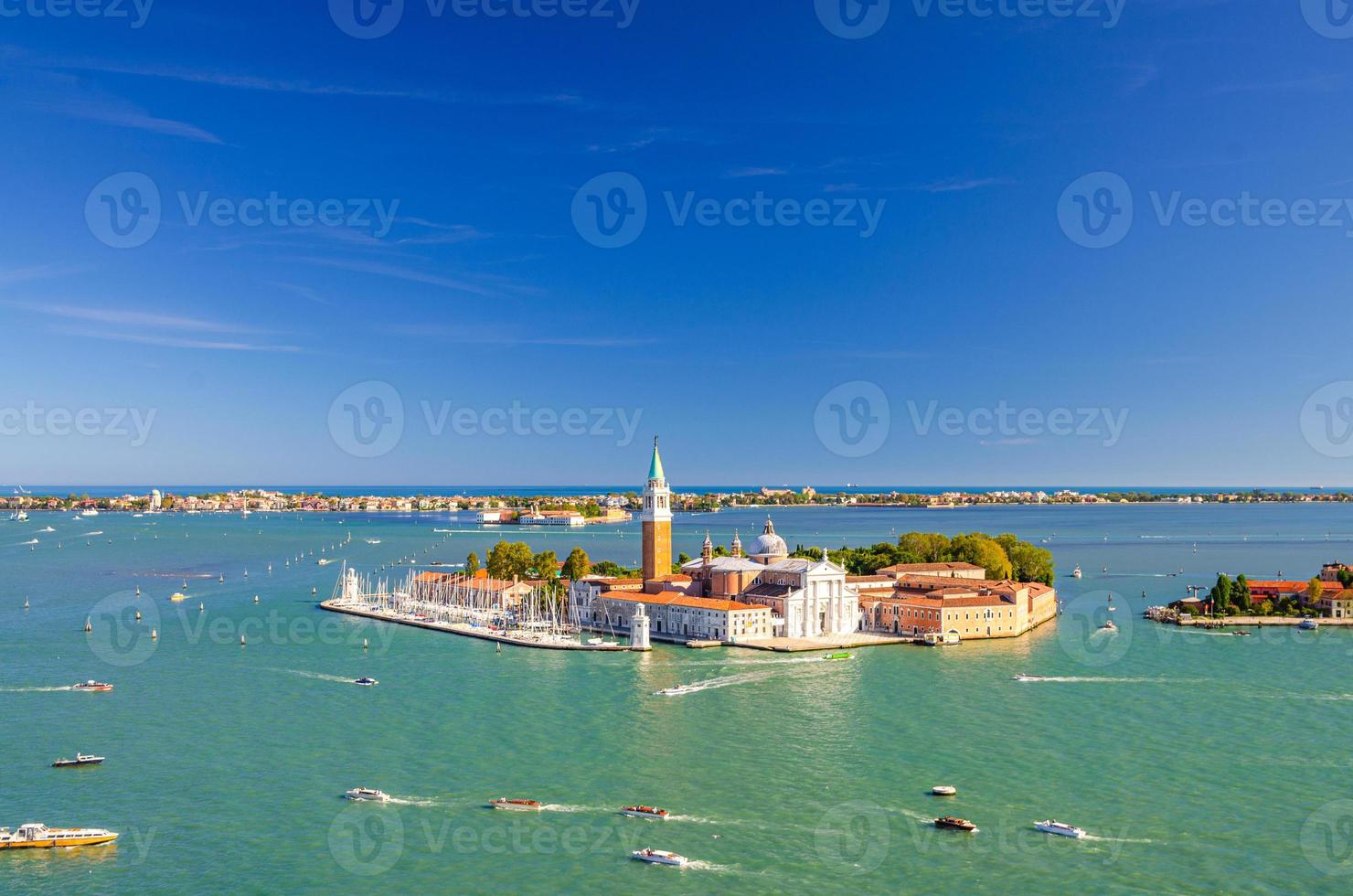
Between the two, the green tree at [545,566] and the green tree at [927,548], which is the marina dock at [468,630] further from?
the green tree at [927,548]

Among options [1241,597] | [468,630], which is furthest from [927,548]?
[468,630]

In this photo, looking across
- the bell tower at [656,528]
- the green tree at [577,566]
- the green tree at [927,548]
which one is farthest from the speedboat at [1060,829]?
the green tree at [927,548]

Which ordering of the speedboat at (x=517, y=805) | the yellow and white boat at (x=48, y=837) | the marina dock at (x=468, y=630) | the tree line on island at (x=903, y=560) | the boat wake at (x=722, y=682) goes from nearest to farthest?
the yellow and white boat at (x=48, y=837) < the speedboat at (x=517, y=805) < the boat wake at (x=722, y=682) < the marina dock at (x=468, y=630) < the tree line on island at (x=903, y=560)

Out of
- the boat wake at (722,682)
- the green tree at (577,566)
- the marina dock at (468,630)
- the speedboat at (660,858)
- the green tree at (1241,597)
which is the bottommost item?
the speedboat at (660,858)

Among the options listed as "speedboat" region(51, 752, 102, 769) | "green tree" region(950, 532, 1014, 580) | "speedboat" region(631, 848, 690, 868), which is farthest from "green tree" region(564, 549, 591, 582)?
"speedboat" region(631, 848, 690, 868)

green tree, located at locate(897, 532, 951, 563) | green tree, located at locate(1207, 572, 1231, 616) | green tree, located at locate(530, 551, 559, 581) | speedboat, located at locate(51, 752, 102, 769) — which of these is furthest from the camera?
green tree, located at locate(897, 532, 951, 563)

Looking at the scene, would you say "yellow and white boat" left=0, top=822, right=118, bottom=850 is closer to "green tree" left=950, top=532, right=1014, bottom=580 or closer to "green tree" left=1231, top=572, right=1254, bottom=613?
"green tree" left=950, top=532, right=1014, bottom=580

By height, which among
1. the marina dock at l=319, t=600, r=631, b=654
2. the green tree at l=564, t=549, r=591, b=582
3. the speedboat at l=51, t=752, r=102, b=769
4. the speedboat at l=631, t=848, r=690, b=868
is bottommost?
the speedboat at l=631, t=848, r=690, b=868
